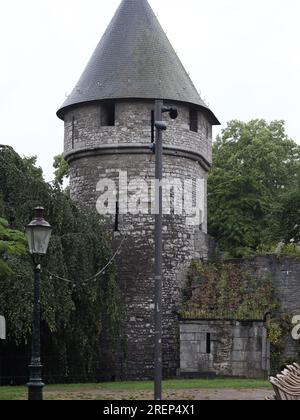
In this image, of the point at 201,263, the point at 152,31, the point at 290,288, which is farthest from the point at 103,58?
the point at 290,288

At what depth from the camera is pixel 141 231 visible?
92.0 feet

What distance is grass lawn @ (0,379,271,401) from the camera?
762 inches

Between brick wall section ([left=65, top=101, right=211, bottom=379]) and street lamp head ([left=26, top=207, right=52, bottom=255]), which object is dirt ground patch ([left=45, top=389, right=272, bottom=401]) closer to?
street lamp head ([left=26, top=207, right=52, bottom=255])

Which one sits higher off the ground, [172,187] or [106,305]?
[172,187]

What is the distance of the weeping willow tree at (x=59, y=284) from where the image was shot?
827 inches

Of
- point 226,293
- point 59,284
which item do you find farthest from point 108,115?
point 59,284

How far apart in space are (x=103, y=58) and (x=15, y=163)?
718 cm

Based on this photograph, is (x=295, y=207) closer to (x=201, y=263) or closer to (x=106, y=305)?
(x=201, y=263)

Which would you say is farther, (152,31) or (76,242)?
(152,31)

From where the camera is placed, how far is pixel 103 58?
96.3 feet

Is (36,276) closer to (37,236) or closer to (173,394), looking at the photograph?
(37,236)

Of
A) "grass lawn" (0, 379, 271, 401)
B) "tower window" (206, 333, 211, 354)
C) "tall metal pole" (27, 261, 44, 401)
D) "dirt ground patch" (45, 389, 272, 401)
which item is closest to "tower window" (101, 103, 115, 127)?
"tower window" (206, 333, 211, 354)

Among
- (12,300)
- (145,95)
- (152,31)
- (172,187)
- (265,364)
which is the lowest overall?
(265,364)

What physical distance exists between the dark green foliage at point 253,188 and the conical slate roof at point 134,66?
856 centimetres
